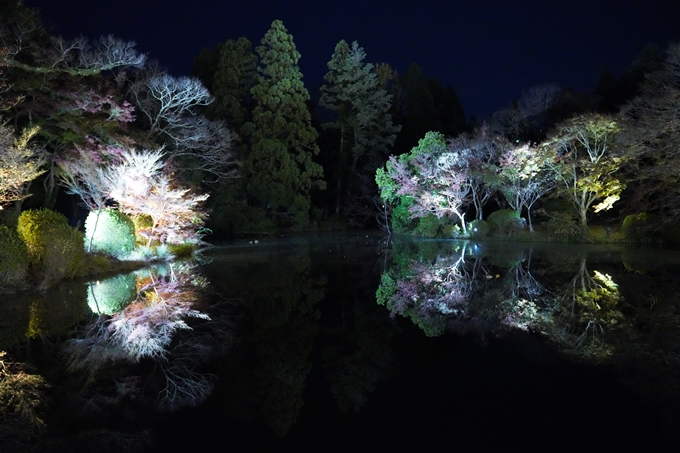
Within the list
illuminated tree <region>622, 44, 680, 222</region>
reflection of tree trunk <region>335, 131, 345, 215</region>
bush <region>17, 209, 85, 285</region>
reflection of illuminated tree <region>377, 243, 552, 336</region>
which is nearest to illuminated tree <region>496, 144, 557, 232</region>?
illuminated tree <region>622, 44, 680, 222</region>

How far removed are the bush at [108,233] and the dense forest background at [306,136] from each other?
2.02m

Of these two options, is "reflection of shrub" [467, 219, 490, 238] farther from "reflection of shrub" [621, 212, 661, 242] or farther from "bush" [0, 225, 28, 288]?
"bush" [0, 225, 28, 288]

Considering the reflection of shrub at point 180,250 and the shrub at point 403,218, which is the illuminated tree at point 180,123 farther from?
the shrub at point 403,218

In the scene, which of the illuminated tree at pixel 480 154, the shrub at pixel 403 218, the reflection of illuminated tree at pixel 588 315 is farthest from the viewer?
the shrub at pixel 403 218

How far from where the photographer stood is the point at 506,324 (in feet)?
20.8

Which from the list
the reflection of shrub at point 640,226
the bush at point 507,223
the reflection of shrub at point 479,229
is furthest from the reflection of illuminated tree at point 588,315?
the reflection of shrub at point 479,229

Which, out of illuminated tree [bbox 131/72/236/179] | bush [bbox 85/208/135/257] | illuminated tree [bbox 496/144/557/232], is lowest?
bush [bbox 85/208/135/257]

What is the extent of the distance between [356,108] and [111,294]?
25.9 m

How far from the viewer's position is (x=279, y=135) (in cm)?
2881

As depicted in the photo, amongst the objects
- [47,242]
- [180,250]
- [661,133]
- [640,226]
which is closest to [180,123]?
[180,250]

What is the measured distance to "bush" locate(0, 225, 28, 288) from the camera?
28.1ft

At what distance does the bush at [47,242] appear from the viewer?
30.8ft

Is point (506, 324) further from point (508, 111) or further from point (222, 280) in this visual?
point (508, 111)

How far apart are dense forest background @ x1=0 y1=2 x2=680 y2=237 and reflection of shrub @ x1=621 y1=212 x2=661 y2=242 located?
0.91 feet
